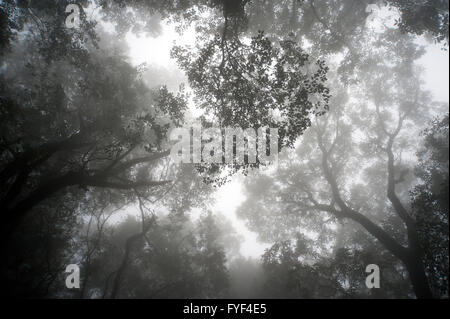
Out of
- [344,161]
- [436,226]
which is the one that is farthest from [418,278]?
[344,161]

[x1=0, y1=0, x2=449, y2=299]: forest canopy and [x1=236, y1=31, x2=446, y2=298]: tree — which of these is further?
[x1=236, y1=31, x2=446, y2=298]: tree

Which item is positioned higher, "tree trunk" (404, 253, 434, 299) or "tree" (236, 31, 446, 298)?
"tree" (236, 31, 446, 298)

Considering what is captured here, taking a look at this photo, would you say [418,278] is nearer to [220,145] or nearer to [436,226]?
[436,226]

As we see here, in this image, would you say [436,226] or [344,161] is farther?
[344,161]

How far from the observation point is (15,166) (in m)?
9.79

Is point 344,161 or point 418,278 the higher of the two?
point 344,161

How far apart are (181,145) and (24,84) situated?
19945 millimetres

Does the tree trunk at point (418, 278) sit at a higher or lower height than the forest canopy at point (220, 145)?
lower

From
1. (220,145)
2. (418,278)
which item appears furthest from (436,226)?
(220,145)

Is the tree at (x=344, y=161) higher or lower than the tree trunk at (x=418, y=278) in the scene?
higher

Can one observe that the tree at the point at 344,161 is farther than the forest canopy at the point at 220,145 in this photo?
Yes

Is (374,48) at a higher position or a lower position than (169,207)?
higher
